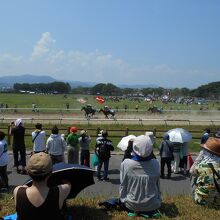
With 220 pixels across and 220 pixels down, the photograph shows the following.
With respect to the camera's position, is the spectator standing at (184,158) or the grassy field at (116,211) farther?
the spectator standing at (184,158)

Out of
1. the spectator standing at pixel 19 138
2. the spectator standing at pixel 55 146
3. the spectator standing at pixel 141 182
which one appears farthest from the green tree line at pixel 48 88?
the spectator standing at pixel 141 182

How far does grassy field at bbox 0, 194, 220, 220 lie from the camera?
6.75m

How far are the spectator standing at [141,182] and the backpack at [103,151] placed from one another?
579 cm

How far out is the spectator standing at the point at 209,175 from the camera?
23.9 feet

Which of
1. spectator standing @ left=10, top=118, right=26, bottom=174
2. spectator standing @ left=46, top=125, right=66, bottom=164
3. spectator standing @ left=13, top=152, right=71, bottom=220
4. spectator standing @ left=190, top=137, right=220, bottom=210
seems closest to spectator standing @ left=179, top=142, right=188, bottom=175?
spectator standing @ left=46, top=125, right=66, bottom=164

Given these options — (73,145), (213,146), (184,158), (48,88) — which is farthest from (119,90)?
(213,146)

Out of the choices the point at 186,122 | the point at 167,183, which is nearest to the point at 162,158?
the point at 167,183

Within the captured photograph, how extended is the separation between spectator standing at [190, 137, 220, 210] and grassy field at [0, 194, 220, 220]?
0.19 m

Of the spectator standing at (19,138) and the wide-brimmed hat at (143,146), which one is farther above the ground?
the wide-brimmed hat at (143,146)

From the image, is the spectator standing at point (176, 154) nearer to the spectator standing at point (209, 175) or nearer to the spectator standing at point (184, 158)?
the spectator standing at point (184, 158)

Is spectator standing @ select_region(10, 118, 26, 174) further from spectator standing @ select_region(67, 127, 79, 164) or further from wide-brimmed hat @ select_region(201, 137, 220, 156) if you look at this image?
wide-brimmed hat @ select_region(201, 137, 220, 156)

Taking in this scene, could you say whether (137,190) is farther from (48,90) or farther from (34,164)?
(48,90)

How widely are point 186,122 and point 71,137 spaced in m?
24.0

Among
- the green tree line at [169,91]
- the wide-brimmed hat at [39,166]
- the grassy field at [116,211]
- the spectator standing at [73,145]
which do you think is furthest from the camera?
the green tree line at [169,91]
